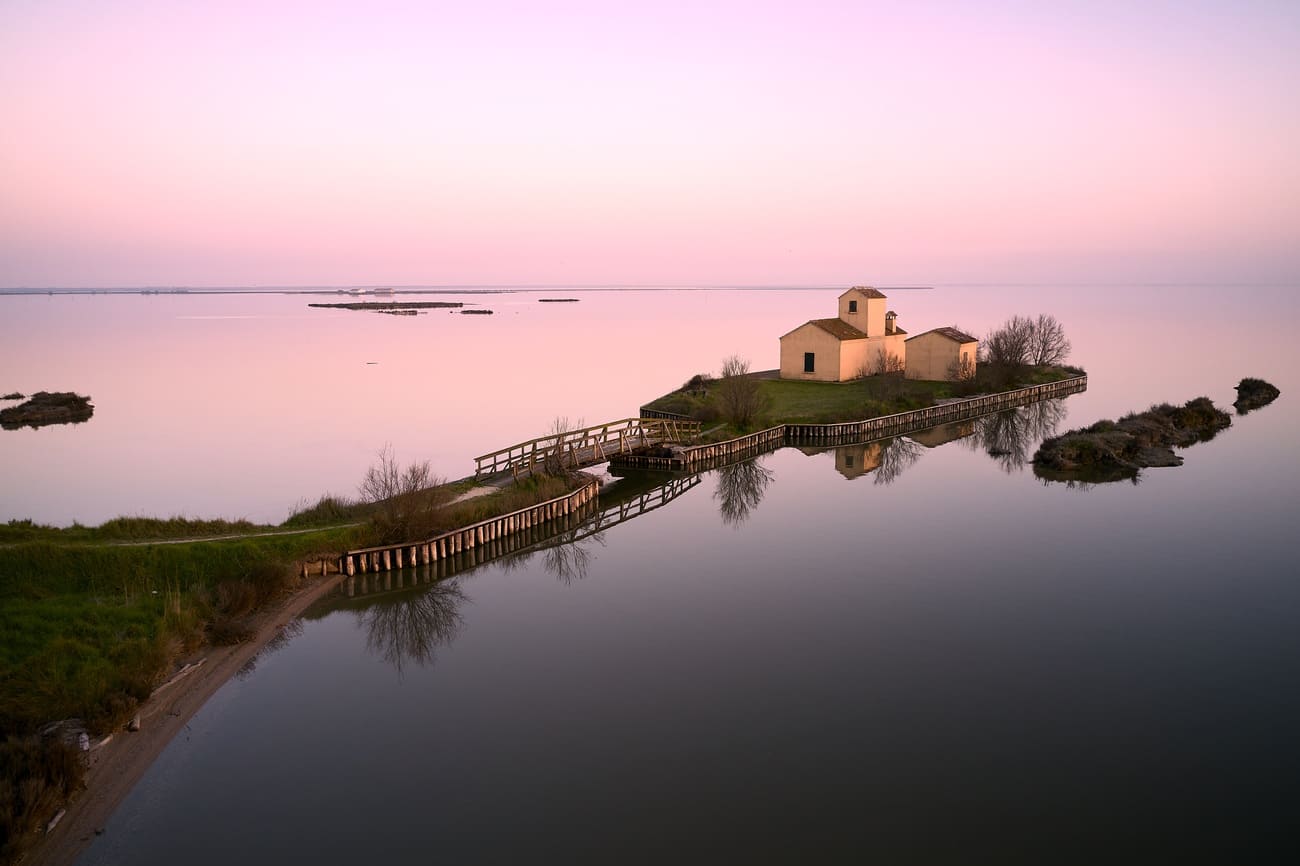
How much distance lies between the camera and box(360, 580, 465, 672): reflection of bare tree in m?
17.8

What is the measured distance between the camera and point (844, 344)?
167 feet

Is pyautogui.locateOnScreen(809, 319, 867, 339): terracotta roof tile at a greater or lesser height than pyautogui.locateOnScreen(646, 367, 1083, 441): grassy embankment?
greater

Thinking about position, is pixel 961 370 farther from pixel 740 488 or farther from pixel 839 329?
pixel 740 488

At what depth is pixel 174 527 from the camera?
814 inches

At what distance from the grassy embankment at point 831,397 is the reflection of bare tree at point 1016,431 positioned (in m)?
2.61

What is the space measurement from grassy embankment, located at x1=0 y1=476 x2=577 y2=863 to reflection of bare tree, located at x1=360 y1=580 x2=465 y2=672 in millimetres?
2067

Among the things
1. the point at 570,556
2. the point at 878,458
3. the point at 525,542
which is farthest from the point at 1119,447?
the point at 525,542

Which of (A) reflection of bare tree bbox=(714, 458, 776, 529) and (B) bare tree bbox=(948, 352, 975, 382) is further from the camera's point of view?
(B) bare tree bbox=(948, 352, 975, 382)

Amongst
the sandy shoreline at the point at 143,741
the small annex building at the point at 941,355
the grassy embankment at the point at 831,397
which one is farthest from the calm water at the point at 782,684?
the small annex building at the point at 941,355

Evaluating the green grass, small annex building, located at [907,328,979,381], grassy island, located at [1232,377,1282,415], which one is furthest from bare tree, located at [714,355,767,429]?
grassy island, located at [1232,377,1282,415]

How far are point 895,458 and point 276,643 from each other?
26065 mm

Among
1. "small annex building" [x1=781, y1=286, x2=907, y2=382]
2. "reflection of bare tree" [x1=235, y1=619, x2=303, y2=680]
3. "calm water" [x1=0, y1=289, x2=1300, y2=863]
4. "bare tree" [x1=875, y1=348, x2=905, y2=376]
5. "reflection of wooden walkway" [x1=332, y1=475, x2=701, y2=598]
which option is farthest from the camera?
"small annex building" [x1=781, y1=286, x2=907, y2=382]

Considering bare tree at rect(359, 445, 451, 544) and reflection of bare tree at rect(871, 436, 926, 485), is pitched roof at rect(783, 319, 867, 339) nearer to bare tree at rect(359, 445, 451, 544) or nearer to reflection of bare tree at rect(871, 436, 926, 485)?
reflection of bare tree at rect(871, 436, 926, 485)

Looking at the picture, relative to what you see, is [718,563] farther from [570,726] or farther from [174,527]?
[174,527]
